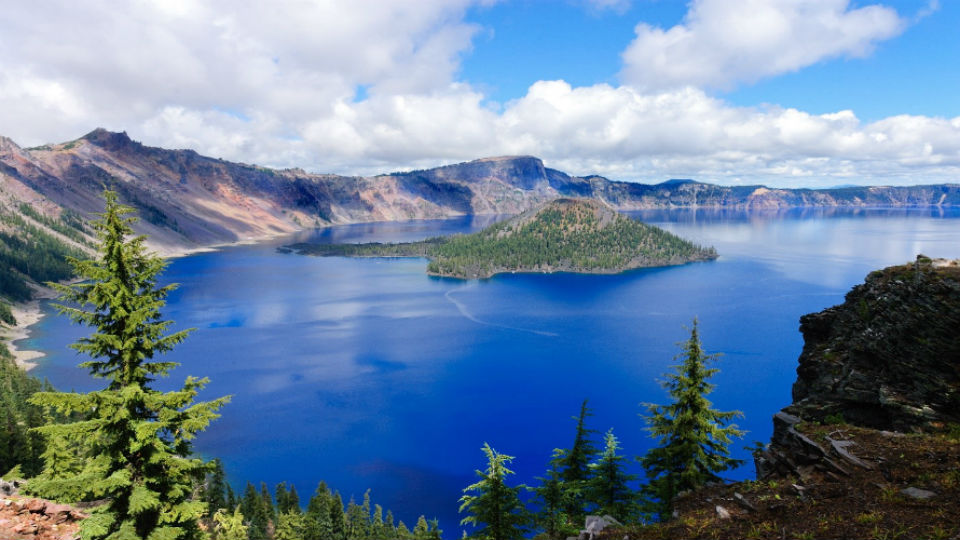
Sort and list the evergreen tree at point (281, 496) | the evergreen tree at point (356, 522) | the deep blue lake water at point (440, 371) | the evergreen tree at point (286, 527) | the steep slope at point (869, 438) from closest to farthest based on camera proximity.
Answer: the steep slope at point (869, 438) → the evergreen tree at point (286, 527) → the evergreen tree at point (356, 522) → the evergreen tree at point (281, 496) → the deep blue lake water at point (440, 371)

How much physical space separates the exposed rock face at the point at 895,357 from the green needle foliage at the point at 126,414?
27852mm

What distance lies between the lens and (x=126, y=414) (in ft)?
47.0

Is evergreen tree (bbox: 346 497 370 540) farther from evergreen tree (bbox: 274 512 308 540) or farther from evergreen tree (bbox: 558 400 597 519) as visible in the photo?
evergreen tree (bbox: 558 400 597 519)

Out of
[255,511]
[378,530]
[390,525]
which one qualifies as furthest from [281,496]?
[378,530]

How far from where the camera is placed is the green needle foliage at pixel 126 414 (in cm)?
1445

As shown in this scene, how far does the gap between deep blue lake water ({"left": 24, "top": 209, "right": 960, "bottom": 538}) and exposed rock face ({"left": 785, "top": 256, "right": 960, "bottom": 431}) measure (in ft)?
157

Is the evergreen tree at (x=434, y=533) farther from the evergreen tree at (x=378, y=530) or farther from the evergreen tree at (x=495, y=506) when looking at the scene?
the evergreen tree at (x=495, y=506)

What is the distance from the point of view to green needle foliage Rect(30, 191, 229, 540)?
14.5 metres

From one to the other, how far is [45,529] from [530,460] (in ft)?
200

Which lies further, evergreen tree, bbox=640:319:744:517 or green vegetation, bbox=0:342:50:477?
green vegetation, bbox=0:342:50:477

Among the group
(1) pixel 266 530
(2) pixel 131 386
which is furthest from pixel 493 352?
(2) pixel 131 386

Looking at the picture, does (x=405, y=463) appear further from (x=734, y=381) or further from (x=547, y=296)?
(x=547, y=296)

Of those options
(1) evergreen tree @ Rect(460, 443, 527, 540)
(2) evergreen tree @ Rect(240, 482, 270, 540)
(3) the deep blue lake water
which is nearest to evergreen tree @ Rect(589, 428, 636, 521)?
(1) evergreen tree @ Rect(460, 443, 527, 540)

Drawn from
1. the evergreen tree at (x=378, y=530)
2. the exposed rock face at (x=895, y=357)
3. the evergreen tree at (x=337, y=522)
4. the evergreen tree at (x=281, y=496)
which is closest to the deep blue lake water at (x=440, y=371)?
the evergreen tree at (x=281, y=496)
